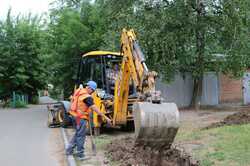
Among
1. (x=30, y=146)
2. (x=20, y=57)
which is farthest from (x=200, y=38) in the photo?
(x=20, y=57)

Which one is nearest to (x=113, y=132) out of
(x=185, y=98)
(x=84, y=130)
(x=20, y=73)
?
(x=84, y=130)

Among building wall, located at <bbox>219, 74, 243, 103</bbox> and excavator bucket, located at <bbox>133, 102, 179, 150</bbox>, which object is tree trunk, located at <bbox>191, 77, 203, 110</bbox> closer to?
building wall, located at <bbox>219, 74, 243, 103</bbox>

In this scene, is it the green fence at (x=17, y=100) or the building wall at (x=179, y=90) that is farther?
the green fence at (x=17, y=100)

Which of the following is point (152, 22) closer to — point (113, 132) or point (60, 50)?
point (113, 132)

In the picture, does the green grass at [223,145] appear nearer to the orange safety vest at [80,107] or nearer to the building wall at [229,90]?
the orange safety vest at [80,107]

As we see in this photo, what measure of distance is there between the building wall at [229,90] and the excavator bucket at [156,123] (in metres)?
21.6

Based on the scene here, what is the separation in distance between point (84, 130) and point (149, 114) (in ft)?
7.91

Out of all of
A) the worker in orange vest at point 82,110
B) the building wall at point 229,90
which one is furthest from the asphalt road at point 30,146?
the building wall at point 229,90

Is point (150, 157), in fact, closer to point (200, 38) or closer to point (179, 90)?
point (200, 38)

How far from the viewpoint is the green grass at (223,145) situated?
31.6 ft

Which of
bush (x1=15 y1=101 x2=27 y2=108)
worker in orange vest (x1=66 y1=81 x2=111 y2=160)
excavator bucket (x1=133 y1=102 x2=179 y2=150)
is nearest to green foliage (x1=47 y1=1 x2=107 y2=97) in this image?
bush (x1=15 y1=101 x2=27 y2=108)

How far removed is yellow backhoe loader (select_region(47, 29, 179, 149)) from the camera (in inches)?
366

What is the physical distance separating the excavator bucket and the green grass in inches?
37.6

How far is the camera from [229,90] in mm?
30891
